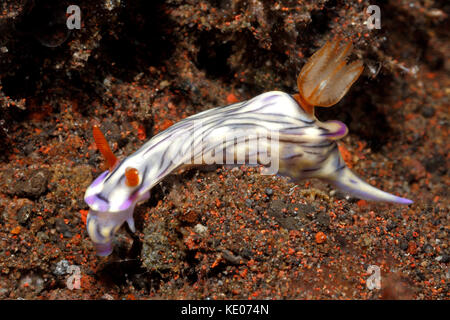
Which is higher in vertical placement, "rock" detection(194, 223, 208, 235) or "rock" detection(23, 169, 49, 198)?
"rock" detection(23, 169, 49, 198)

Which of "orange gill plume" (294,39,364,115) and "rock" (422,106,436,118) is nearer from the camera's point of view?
"orange gill plume" (294,39,364,115)

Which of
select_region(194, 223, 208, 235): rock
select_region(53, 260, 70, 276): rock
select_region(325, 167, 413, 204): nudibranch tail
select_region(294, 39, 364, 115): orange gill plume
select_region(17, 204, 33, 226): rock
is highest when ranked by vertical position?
select_region(294, 39, 364, 115): orange gill plume

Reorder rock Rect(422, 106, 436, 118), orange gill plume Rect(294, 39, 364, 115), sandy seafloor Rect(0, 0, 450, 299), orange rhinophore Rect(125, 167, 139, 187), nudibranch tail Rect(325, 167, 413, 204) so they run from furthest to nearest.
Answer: rock Rect(422, 106, 436, 118) < nudibranch tail Rect(325, 167, 413, 204) < orange gill plume Rect(294, 39, 364, 115) < sandy seafloor Rect(0, 0, 450, 299) < orange rhinophore Rect(125, 167, 139, 187)

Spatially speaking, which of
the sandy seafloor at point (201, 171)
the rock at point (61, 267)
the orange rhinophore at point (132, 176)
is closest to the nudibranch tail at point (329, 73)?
the sandy seafloor at point (201, 171)

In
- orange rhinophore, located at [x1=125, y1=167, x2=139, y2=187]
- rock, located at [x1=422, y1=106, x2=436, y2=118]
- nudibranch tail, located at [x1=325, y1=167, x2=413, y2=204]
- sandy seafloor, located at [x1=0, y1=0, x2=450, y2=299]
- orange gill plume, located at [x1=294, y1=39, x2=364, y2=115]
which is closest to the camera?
orange rhinophore, located at [x1=125, y1=167, x2=139, y2=187]

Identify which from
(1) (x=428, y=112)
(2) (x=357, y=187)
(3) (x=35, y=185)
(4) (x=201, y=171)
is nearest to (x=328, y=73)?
(2) (x=357, y=187)

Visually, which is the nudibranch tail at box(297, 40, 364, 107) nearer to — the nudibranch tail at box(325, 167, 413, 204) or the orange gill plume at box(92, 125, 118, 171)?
the nudibranch tail at box(325, 167, 413, 204)

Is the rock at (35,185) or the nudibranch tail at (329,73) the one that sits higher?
the nudibranch tail at (329,73)

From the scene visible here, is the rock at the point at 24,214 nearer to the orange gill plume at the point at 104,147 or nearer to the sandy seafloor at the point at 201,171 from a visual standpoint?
the sandy seafloor at the point at 201,171

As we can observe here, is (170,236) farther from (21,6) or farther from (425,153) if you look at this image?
(425,153)

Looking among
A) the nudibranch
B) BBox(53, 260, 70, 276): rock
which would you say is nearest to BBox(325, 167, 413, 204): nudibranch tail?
the nudibranch
